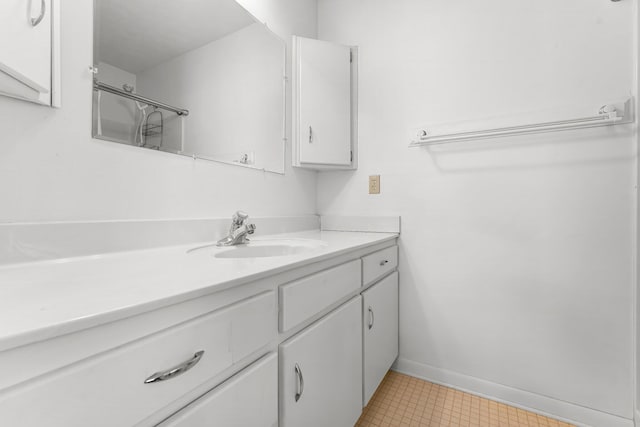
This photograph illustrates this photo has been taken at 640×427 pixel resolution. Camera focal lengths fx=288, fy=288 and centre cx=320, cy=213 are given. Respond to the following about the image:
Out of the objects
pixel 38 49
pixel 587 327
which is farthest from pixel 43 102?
pixel 587 327

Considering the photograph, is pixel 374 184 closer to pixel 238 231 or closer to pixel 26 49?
pixel 238 231

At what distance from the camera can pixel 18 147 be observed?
0.72 meters

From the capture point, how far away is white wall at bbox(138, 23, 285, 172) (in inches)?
A: 43.4

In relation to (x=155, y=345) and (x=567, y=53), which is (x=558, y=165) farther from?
(x=155, y=345)

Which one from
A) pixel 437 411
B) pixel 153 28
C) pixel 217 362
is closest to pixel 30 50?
pixel 153 28

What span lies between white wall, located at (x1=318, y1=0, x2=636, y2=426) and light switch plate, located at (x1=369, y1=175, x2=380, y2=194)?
3 centimetres

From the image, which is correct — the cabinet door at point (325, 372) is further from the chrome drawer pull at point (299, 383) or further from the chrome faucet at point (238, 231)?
the chrome faucet at point (238, 231)

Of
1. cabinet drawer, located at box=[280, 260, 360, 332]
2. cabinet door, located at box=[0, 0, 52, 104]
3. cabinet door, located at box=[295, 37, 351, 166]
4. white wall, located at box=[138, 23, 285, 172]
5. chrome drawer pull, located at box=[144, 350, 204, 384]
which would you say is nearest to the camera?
chrome drawer pull, located at box=[144, 350, 204, 384]

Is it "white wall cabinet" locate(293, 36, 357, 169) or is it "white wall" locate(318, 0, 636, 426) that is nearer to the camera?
"white wall" locate(318, 0, 636, 426)

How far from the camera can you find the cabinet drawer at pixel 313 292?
2.45 ft

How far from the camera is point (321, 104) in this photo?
1690 mm

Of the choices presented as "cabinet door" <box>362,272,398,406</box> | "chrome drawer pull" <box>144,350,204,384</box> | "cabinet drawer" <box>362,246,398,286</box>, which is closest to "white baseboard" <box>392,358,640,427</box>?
"cabinet door" <box>362,272,398,406</box>

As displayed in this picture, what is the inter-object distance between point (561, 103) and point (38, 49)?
6.14ft

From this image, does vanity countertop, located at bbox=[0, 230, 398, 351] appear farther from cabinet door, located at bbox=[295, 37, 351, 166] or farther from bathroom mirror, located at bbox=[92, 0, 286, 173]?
cabinet door, located at bbox=[295, 37, 351, 166]
